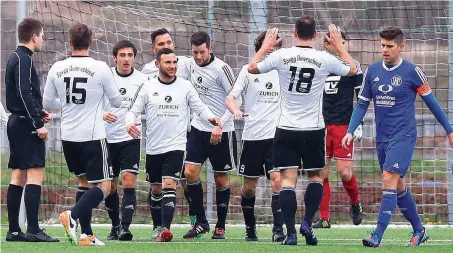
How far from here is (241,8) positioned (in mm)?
18031

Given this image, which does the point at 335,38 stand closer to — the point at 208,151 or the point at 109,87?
the point at 109,87

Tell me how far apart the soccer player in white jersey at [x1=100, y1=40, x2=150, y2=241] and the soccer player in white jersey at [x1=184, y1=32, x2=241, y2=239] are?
58 cm

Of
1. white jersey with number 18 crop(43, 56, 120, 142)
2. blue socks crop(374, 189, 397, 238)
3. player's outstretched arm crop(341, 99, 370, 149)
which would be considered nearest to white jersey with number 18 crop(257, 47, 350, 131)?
player's outstretched arm crop(341, 99, 370, 149)

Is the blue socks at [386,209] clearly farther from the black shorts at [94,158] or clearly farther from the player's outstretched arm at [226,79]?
the black shorts at [94,158]

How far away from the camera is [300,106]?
40.0 feet

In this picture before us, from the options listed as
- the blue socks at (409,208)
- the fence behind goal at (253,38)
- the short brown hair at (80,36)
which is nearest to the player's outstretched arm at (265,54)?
the short brown hair at (80,36)

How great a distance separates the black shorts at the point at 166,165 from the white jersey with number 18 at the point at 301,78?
126 cm

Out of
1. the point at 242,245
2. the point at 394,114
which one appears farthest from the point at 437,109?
the point at 242,245

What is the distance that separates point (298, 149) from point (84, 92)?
2080 millimetres

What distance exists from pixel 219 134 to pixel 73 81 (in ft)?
5.85

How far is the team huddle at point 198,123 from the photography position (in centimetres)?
1211

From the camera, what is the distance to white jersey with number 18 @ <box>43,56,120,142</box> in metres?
12.2

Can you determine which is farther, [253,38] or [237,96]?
[253,38]

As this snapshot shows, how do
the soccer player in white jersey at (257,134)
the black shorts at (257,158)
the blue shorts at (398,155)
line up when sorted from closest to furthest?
the blue shorts at (398,155) → the soccer player in white jersey at (257,134) → the black shorts at (257,158)
